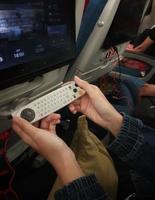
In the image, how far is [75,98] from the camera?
107 centimetres

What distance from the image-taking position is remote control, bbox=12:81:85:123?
3.14ft

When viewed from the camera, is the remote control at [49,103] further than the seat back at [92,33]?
No

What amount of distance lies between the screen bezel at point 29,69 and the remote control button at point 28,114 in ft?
0.31

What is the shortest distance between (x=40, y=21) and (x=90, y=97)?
12.4 inches

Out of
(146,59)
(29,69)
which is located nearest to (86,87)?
(29,69)

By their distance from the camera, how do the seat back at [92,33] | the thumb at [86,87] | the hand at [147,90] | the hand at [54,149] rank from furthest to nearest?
the hand at [147,90]
the seat back at [92,33]
the thumb at [86,87]
the hand at [54,149]

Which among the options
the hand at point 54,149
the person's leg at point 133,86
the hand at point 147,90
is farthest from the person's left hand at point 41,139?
the hand at point 147,90

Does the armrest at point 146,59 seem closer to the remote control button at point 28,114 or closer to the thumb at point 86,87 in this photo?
the thumb at point 86,87

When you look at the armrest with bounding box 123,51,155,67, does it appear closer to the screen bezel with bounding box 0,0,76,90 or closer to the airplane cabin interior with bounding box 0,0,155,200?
the airplane cabin interior with bounding box 0,0,155,200

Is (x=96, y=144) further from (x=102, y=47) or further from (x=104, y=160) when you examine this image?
(x=102, y=47)

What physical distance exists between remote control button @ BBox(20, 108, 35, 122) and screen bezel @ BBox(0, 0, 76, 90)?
0.09 metres

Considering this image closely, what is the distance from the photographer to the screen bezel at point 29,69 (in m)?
0.91

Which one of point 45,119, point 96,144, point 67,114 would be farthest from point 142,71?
point 45,119

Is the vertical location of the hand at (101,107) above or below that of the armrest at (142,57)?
above
